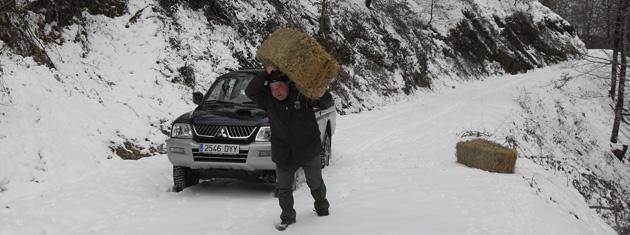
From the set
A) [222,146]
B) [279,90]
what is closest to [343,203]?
[222,146]

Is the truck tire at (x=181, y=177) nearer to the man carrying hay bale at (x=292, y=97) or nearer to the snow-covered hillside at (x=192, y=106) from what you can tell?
the snow-covered hillside at (x=192, y=106)

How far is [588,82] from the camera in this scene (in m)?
34.3

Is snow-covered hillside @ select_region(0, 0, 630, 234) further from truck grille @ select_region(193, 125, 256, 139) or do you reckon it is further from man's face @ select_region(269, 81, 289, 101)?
man's face @ select_region(269, 81, 289, 101)

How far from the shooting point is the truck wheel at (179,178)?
7641 millimetres

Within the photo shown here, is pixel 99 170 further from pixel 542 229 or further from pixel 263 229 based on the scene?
pixel 542 229

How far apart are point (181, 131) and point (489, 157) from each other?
5.09 metres

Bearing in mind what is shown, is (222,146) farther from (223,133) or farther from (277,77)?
(277,77)

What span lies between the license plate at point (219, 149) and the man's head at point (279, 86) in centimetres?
175

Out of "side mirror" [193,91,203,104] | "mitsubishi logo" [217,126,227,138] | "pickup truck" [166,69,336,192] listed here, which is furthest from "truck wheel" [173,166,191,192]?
"side mirror" [193,91,203,104]

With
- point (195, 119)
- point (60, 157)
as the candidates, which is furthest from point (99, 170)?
point (195, 119)

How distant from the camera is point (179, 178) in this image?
767cm

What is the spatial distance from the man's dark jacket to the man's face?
57 mm

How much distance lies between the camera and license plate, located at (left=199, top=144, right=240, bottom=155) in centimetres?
714

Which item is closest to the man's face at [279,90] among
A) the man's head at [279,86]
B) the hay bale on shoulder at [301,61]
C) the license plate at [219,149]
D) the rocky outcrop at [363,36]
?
the man's head at [279,86]
